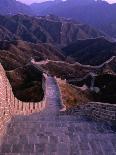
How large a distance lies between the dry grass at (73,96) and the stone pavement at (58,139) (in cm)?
3456

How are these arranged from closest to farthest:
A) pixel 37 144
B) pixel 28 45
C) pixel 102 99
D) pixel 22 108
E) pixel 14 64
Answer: pixel 37 144
pixel 22 108
pixel 102 99
pixel 14 64
pixel 28 45

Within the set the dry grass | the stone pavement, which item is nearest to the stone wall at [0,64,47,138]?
the stone pavement

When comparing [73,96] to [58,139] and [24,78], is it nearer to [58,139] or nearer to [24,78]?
[24,78]

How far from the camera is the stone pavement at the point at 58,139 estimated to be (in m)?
11.5

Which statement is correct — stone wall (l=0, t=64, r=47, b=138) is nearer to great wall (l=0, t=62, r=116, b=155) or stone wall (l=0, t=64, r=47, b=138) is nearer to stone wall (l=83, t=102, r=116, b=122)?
great wall (l=0, t=62, r=116, b=155)

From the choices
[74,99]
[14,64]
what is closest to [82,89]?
[74,99]

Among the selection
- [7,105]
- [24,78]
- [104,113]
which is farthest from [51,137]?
[24,78]

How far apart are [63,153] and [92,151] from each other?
0.85 meters

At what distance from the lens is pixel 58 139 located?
12.9 metres

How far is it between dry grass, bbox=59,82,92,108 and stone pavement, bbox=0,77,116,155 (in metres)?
34.6

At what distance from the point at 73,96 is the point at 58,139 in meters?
53.9

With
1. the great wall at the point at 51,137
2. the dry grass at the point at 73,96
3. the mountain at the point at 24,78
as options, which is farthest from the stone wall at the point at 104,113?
the mountain at the point at 24,78

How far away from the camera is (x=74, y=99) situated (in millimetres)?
63688

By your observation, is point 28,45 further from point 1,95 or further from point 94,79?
point 1,95
